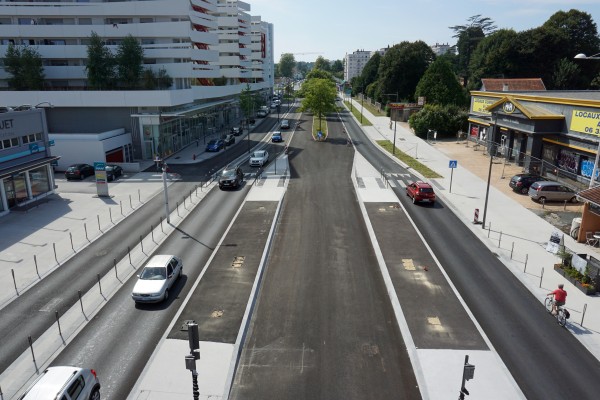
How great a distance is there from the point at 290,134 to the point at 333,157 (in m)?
20.4

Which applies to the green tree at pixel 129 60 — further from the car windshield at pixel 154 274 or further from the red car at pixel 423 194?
the car windshield at pixel 154 274

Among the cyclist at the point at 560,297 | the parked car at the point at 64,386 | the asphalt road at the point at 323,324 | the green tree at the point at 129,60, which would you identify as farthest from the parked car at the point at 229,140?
the parked car at the point at 64,386

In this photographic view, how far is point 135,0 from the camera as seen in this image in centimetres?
5381

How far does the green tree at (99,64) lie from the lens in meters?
50.8

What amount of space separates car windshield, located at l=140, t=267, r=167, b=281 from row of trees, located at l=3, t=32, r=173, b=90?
3877 centimetres

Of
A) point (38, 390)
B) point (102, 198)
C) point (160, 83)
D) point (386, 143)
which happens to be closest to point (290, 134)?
point (386, 143)

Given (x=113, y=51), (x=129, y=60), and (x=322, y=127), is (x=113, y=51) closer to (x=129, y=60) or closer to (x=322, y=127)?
(x=129, y=60)

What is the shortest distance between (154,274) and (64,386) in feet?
27.5

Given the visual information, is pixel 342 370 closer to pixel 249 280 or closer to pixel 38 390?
pixel 249 280

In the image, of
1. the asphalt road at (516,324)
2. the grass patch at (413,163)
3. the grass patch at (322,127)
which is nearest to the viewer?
the asphalt road at (516,324)

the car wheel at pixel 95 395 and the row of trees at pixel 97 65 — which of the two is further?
the row of trees at pixel 97 65

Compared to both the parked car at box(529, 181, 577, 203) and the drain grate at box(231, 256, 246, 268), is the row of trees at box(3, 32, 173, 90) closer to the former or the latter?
the drain grate at box(231, 256, 246, 268)

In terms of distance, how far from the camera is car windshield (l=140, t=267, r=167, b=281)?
2025 cm

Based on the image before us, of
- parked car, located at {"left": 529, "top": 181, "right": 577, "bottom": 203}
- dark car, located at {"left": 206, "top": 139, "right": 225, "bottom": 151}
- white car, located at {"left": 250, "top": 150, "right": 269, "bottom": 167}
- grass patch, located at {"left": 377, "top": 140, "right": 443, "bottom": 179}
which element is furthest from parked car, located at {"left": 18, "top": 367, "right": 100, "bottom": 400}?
dark car, located at {"left": 206, "top": 139, "right": 225, "bottom": 151}
